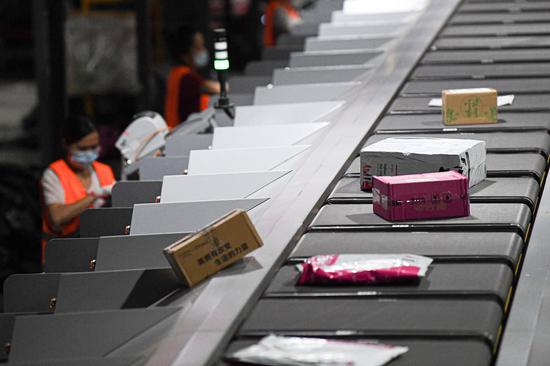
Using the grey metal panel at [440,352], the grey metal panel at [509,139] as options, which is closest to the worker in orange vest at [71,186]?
the grey metal panel at [509,139]

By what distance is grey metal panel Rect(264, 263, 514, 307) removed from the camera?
3.25 metres

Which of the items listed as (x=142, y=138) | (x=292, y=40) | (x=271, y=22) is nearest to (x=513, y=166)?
(x=142, y=138)

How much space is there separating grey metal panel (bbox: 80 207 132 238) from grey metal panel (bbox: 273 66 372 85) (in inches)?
89.7

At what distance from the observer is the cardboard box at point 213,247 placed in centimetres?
342

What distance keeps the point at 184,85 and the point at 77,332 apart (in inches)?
201

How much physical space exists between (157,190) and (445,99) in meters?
1.35

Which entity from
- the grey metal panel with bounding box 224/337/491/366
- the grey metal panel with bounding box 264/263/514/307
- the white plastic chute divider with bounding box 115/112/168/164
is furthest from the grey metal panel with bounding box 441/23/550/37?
the grey metal panel with bounding box 224/337/491/366

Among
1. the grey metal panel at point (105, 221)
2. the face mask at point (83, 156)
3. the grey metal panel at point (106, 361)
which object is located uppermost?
the grey metal panel at point (106, 361)

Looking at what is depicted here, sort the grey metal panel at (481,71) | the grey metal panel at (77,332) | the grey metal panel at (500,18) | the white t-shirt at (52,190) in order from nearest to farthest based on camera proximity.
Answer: the grey metal panel at (77,332) → the white t-shirt at (52,190) → the grey metal panel at (481,71) → the grey metal panel at (500,18)

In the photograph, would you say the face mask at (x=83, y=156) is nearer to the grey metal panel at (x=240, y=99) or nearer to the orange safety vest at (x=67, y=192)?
the orange safety vest at (x=67, y=192)

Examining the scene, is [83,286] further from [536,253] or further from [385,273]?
[536,253]

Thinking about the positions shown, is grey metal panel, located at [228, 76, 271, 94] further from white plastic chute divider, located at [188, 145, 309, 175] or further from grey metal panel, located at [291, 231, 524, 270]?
grey metal panel, located at [291, 231, 524, 270]

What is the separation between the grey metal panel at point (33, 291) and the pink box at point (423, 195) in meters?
1.13

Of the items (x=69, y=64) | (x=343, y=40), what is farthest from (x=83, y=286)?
(x=69, y=64)
